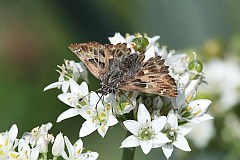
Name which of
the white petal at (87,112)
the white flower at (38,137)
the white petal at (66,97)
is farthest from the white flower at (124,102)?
the white flower at (38,137)

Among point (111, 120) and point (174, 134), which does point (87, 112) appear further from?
point (174, 134)

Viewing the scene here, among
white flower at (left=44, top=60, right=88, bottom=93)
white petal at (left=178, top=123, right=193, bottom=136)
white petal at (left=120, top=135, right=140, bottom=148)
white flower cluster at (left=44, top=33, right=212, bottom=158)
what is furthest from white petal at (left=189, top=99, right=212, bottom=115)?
white flower at (left=44, top=60, right=88, bottom=93)

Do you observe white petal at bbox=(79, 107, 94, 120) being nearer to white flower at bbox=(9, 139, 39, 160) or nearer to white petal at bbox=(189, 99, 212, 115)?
white flower at bbox=(9, 139, 39, 160)

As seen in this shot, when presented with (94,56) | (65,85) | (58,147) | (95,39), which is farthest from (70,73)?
(95,39)

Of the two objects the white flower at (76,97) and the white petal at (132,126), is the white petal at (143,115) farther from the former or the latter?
the white flower at (76,97)

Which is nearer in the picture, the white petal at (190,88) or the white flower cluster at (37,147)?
the white flower cluster at (37,147)

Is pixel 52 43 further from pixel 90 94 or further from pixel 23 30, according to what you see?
pixel 90 94
